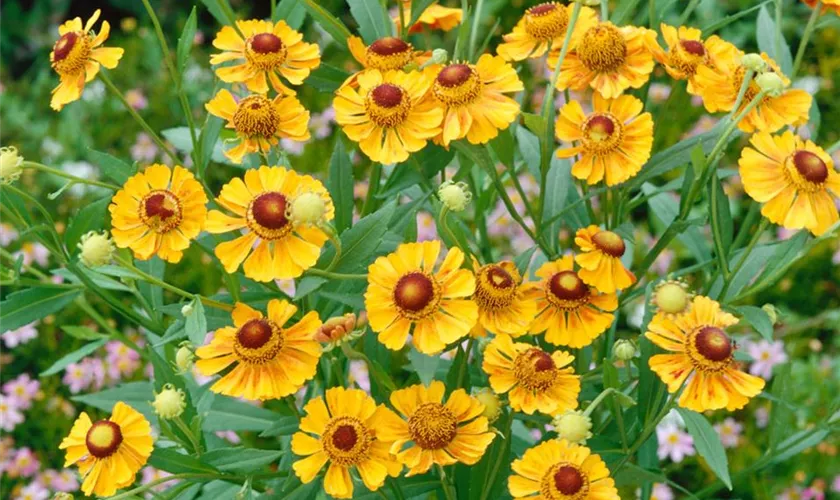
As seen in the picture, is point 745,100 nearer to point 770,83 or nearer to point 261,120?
point 770,83

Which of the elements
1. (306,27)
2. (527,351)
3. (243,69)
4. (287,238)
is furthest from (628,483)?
(306,27)

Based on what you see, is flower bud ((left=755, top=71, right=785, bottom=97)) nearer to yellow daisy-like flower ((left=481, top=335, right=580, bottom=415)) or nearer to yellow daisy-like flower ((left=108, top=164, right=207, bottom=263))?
yellow daisy-like flower ((left=481, top=335, right=580, bottom=415))

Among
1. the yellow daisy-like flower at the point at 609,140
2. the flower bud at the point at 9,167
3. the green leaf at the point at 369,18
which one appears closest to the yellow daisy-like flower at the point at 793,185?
the yellow daisy-like flower at the point at 609,140

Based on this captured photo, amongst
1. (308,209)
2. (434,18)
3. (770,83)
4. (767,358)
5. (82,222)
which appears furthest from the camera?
(767,358)

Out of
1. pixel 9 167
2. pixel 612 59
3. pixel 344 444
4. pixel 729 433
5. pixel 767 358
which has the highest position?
pixel 612 59

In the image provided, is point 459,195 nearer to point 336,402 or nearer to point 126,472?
point 336,402

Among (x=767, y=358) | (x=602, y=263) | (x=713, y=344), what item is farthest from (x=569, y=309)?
(x=767, y=358)
